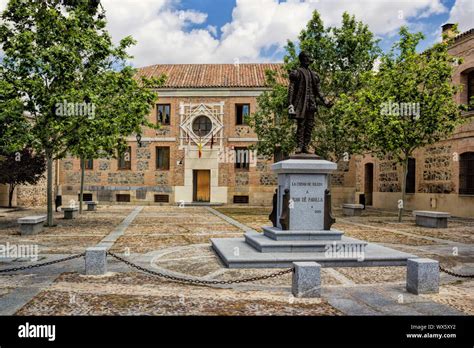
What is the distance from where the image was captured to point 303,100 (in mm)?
10367

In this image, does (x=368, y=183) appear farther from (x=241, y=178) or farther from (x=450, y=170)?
(x=241, y=178)

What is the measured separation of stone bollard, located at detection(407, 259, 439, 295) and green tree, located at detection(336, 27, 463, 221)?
11.1 m

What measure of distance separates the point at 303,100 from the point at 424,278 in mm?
5407

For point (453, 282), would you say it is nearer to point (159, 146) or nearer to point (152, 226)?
point (152, 226)

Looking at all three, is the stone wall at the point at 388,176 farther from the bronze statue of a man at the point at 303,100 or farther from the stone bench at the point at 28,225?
the stone bench at the point at 28,225

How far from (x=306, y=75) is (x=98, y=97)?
799 cm

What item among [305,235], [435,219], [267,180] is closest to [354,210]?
[435,219]

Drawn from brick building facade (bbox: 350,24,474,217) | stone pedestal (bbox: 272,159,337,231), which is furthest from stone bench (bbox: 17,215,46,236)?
brick building facade (bbox: 350,24,474,217)

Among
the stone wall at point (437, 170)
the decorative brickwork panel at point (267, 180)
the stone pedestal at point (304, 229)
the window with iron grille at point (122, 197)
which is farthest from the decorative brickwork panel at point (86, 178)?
the stone pedestal at point (304, 229)

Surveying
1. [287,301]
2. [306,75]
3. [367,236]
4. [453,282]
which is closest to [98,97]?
[306,75]

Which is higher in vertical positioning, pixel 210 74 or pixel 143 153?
pixel 210 74

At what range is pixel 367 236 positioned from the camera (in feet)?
A: 43.6

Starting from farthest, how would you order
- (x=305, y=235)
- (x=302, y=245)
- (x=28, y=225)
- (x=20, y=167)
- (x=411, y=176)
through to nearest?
(x=411, y=176), (x=20, y=167), (x=28, y=225), (x=305, y=235), (x=302, y=245)
